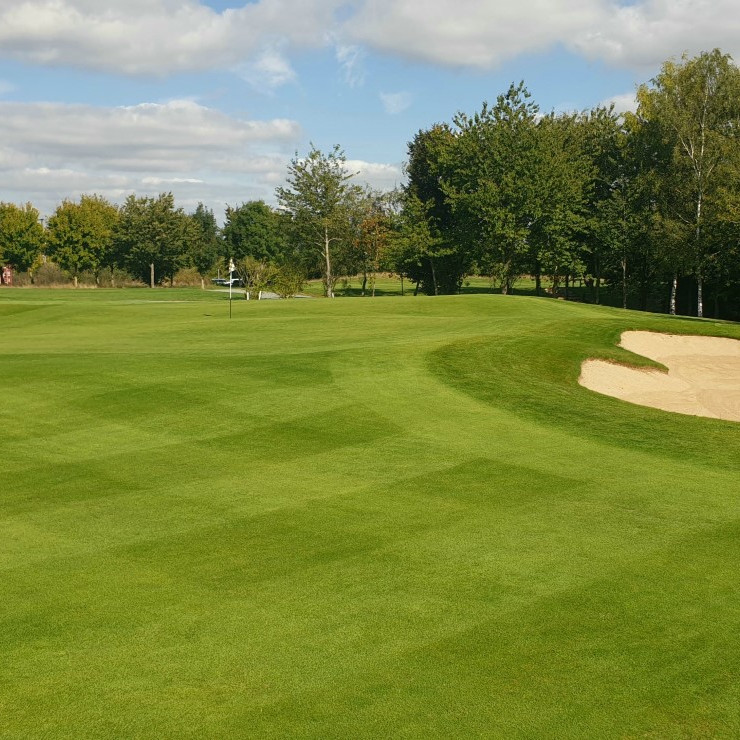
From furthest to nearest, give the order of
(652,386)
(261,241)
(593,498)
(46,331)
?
(261,241)
(46,331)
(652,386)
(593,498)

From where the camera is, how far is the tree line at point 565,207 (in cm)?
6706

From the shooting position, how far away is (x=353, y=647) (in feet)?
24.7

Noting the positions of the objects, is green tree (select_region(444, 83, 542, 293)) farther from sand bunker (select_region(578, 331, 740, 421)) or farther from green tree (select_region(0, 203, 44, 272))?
green tree (select_region(0, 203, 44, 272))

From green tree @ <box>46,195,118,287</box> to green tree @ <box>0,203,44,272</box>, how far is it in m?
1.68

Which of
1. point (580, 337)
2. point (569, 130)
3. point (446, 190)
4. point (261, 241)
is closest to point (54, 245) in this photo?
point (261, 241)

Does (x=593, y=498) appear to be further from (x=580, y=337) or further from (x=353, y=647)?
(x=580, y=337)

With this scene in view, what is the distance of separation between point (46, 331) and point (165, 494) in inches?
1131

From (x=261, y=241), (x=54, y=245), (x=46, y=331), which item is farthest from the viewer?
(x=261, y=241)

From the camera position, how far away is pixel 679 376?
2669 centimetres

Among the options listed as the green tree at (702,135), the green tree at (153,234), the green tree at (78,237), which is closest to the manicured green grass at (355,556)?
the green tree at (702,135)

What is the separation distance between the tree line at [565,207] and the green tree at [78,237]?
3298 centimetres

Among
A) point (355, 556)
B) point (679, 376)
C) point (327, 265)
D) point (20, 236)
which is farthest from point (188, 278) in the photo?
point (355, 556)

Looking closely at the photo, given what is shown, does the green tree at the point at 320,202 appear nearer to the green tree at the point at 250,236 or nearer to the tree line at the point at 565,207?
the tree line at the point at 565,207

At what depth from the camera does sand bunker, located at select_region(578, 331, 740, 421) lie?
76.9 ft
